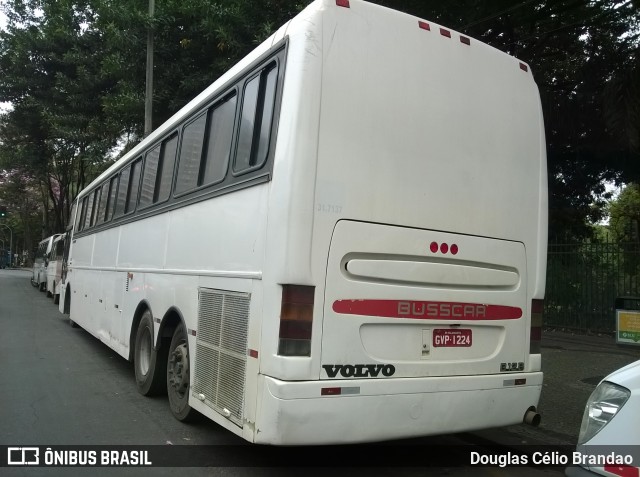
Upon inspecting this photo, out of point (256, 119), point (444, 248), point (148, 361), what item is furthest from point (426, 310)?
point (148, 361)

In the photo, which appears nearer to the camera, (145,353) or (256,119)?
(256,119)

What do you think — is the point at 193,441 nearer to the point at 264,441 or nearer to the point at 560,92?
the point at 264,441

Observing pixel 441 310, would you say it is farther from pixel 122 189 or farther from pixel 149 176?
pixel 122 189

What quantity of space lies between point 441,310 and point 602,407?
1444 millimetres

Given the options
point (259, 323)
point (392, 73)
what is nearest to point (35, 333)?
point (259, 323)

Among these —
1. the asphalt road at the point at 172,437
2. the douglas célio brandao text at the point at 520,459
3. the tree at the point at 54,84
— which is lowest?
the asphalt road at the point at 172,437

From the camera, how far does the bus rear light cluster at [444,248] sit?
402 cm

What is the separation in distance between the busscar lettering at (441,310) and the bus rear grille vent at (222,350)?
1.11 meters

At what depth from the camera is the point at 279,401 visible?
3387mm

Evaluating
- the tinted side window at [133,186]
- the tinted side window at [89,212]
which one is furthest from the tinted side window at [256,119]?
the tinted side window at [89,212]

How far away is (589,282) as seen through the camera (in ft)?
35.5

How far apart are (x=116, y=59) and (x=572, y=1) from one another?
10.9 m

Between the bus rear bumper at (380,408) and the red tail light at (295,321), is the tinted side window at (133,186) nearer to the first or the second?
the red tail light at (295,321)

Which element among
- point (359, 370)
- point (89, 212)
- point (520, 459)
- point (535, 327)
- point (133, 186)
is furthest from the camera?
point (89, 212)
